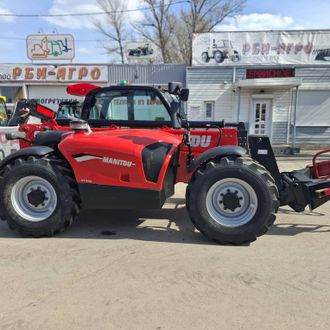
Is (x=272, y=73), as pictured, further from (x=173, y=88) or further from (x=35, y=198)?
(x=35, y=198)

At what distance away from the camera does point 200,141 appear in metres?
5.19

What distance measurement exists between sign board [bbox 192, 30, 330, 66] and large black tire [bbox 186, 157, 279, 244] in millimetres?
14101

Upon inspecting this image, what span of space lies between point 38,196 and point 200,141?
93.2 inches

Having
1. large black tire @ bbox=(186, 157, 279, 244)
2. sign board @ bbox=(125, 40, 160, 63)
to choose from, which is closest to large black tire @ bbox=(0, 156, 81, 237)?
large black tire @ bbox=(186, 157, 279, 244)

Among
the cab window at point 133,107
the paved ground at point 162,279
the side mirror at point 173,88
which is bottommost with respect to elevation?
the paved ground at point 162,279

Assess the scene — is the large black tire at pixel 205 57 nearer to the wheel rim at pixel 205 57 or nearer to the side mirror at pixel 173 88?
the wheel rim at pixel 205 57

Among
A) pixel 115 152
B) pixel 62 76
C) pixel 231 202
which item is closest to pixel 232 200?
pixel 231 202

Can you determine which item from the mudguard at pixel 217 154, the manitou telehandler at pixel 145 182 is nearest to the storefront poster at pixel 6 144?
the manitou telehandler at pixel 145 182

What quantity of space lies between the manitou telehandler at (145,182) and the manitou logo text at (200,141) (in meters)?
0.19

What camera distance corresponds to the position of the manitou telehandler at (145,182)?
4328 millimetres

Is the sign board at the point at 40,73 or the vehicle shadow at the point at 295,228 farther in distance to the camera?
the sign board at the point at 40,73

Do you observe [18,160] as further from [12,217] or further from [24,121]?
[24,121]

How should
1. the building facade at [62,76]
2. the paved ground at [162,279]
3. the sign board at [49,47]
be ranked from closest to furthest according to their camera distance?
the paved ground at [162,279] → the building facade at [62,76] → the sign board at [49,47]

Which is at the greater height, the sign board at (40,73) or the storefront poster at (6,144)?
the sign board at (40,73)
